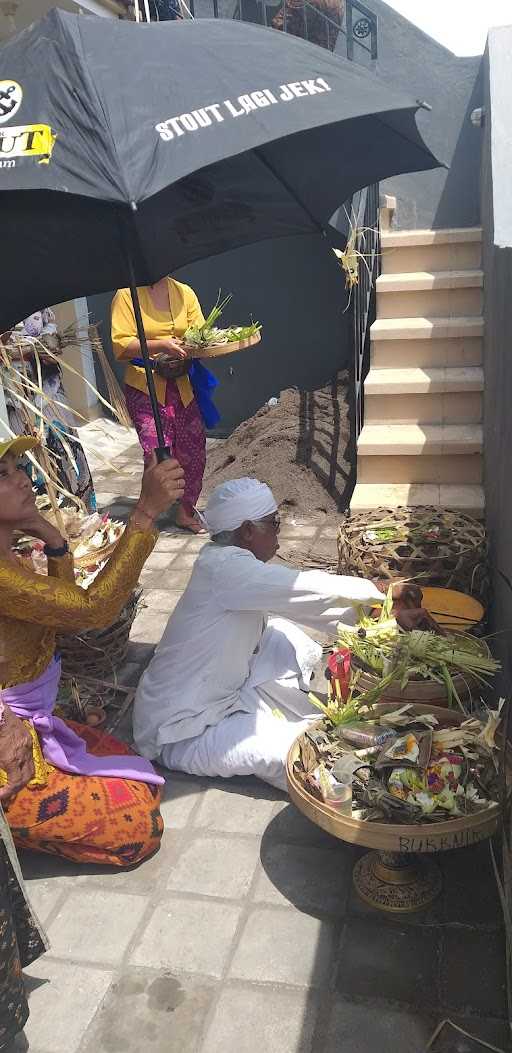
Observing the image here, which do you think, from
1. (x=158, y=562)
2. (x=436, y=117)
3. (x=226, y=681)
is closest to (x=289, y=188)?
(x=226, y=681)

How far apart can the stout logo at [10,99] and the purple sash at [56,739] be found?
1954 millimetres

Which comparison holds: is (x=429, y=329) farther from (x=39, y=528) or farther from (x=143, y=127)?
(x=143, y=127)

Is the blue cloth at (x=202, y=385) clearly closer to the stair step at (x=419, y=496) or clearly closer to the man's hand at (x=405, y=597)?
the stair step at (x=419, y=496)

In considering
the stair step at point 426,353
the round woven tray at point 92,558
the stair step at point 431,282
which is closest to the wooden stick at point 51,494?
the round woven tray at point 92,558

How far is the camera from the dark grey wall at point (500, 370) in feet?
11.4

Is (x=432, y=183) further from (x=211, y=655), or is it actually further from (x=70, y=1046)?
(x=70, y=1046)

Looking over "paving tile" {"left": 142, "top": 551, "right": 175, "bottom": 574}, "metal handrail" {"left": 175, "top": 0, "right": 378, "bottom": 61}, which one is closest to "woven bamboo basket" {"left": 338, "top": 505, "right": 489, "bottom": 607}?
"paving tile" {"left": 142, "top": 551, "right": 175, "bottom": 574}

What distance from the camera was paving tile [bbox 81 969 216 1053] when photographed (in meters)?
2.70

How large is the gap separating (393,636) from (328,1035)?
143 centimetres

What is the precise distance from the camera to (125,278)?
3.82 m

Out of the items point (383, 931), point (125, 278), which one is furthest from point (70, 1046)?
point (125, 278)

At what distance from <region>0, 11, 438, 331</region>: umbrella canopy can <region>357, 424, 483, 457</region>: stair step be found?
2952mm

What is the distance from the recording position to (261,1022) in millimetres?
2740

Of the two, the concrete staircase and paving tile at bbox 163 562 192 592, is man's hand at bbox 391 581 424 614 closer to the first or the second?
the concrete staircase
